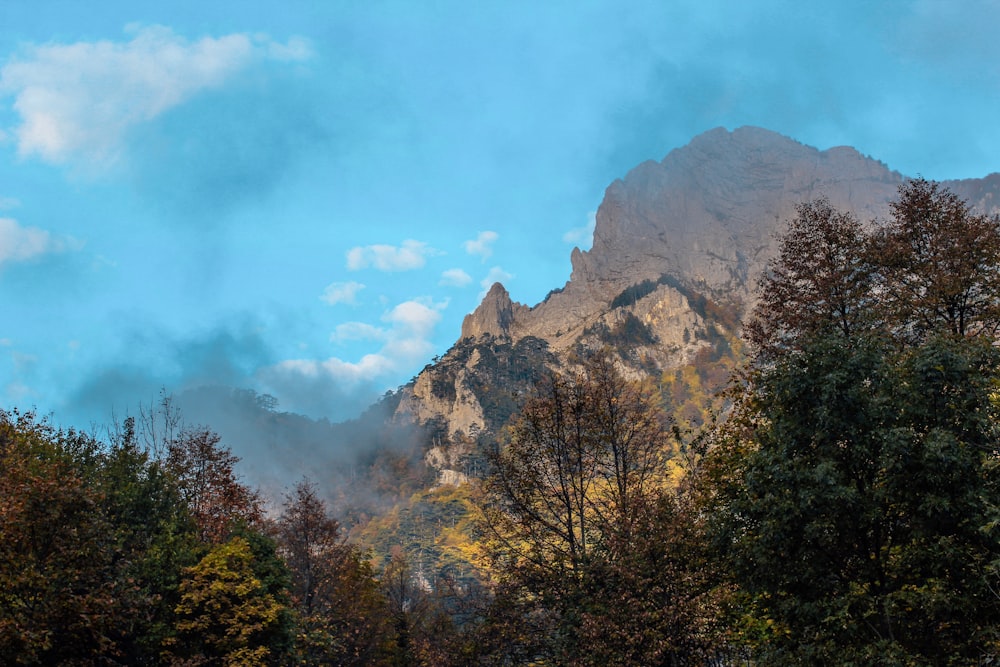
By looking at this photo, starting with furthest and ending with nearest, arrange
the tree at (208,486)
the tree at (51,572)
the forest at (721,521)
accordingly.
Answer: the tree at (208,486)
the tree at (51,572)
the forest at (721,521)

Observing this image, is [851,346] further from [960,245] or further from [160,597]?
A: [160,597]

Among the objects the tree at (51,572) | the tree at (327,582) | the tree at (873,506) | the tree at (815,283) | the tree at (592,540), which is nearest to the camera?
the tree at (873,506)

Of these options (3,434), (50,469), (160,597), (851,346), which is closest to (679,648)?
(851,346)

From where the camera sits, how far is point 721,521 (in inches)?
677

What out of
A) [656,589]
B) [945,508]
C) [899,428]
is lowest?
[656,589]

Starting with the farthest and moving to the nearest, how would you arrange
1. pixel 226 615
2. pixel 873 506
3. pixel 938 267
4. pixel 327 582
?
pixel 327 582, pixel 226 615, pixel 938 267, pixel 873 506

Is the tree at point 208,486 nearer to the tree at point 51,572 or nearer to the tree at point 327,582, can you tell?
the tree at point 327,582

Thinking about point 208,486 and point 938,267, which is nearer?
point 938,267

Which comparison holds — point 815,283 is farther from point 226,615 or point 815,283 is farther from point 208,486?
point 208,486

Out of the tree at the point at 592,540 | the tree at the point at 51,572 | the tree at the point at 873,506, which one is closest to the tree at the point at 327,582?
the tree at the point at 51,572

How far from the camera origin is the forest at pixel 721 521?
1386 cm

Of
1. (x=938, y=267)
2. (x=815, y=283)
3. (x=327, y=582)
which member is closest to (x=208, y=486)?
(x=327, y=582)

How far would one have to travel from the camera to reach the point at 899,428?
13680mm

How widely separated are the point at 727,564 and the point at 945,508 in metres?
6.33
